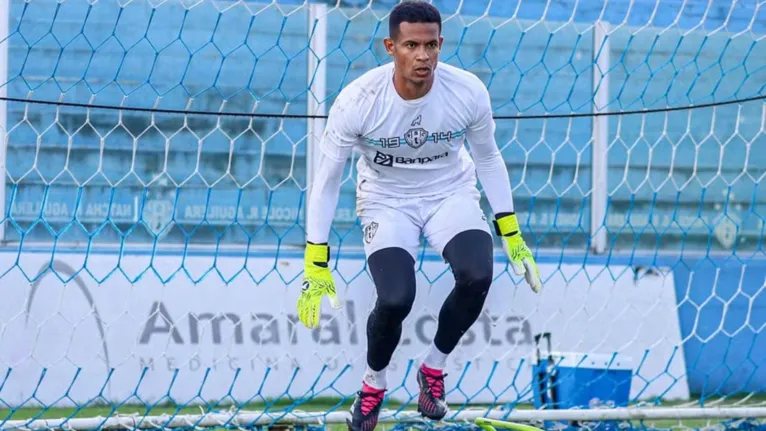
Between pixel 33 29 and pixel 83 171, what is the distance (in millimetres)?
999

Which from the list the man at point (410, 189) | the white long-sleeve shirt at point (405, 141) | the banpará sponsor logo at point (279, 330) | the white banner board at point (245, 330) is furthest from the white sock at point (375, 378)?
the banpará sponsor logo at point (279, 330)

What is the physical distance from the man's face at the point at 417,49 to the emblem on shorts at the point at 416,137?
0.22 metres

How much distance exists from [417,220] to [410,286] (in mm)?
349

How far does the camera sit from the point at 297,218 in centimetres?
582

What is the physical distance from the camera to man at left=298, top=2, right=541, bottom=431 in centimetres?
434

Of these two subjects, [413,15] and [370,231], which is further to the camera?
[370,231]

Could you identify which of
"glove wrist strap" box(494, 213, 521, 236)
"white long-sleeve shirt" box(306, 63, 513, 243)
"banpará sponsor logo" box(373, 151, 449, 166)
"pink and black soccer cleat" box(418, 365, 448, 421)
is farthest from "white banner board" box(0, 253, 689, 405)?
"banpará sponsor logo" box(373, 151, 449, 166)

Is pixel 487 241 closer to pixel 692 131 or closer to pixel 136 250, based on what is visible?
pixel 136 250

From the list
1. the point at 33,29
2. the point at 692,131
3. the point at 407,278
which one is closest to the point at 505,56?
the point at 692,131

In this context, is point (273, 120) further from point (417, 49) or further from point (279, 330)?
point (417, 49)

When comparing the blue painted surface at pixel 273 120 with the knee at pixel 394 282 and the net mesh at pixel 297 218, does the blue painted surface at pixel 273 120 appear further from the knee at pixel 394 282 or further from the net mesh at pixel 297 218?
the knee at pixel 394 282

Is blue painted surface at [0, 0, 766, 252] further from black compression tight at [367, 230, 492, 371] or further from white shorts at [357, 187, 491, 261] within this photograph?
black compression tight at [367, 230, 492, 371]

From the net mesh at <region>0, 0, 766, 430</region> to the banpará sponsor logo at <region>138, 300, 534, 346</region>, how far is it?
13mm

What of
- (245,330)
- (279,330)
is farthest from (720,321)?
(245,330)
